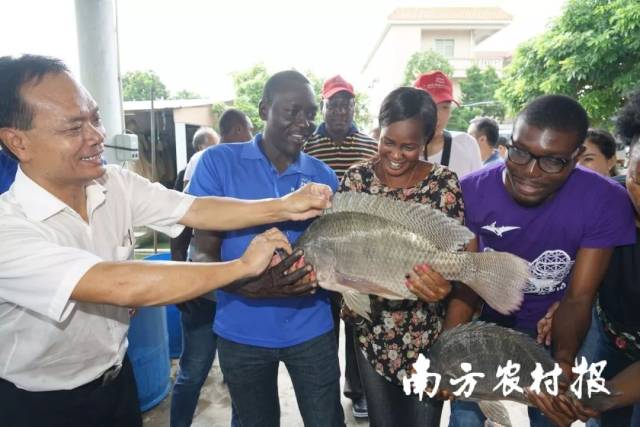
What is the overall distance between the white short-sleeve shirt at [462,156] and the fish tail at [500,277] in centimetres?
227

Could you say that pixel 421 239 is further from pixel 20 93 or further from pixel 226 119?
pixel 226 119

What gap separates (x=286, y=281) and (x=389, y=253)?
0.49 meters

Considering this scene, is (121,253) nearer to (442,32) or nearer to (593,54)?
(593,54)

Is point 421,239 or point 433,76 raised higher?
point 433,76

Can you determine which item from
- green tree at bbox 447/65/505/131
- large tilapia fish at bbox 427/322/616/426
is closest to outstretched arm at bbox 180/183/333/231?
large tilapia fish at bbox 427/322/616/426

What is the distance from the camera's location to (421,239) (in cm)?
201

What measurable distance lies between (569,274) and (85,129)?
2.46 metres

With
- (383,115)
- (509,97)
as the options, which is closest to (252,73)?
(509,97)

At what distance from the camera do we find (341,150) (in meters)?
4.05

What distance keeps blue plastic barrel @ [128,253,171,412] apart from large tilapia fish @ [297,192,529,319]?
2.25m

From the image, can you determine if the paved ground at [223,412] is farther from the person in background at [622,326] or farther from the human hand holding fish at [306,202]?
the human hand holding fish at [306,202]

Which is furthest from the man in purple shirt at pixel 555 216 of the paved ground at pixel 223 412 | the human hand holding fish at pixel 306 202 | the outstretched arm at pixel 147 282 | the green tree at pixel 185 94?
the green tree at pixel 185 94

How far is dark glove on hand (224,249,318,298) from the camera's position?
1.96 metres

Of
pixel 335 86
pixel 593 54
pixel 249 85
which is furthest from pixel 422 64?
pixel 335 86
